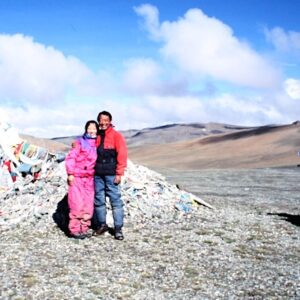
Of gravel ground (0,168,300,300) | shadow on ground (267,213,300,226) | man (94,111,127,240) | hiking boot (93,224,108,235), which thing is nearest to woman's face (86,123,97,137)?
man (94,111,127,240)

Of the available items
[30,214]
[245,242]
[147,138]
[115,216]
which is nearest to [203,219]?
[245,242]

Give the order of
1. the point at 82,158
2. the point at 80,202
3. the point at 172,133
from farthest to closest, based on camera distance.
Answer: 1. the point at 172,133
2. the point at 80,202
3. the point at 82,158

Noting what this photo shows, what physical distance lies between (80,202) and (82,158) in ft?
2.63

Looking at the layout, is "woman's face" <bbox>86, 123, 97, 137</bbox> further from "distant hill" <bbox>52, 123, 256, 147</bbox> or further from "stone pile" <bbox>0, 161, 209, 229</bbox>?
"distant hill" <bbox>52, 123, 256, 147</bbox>

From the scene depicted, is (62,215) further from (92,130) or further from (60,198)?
(92,130)

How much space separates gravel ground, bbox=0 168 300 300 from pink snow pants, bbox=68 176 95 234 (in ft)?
1.11

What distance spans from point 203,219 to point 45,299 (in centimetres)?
579

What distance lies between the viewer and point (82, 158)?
26.7ft

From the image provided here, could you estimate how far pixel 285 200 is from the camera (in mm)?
14984

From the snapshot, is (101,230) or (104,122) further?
(101,230)

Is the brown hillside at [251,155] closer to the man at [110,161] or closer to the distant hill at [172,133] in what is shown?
the man at [110,161]

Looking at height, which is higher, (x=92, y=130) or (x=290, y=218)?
(x=92, y=130)

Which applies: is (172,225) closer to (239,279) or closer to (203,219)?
(203,219)

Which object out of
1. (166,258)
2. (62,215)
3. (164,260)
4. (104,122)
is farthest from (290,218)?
(104,122)
